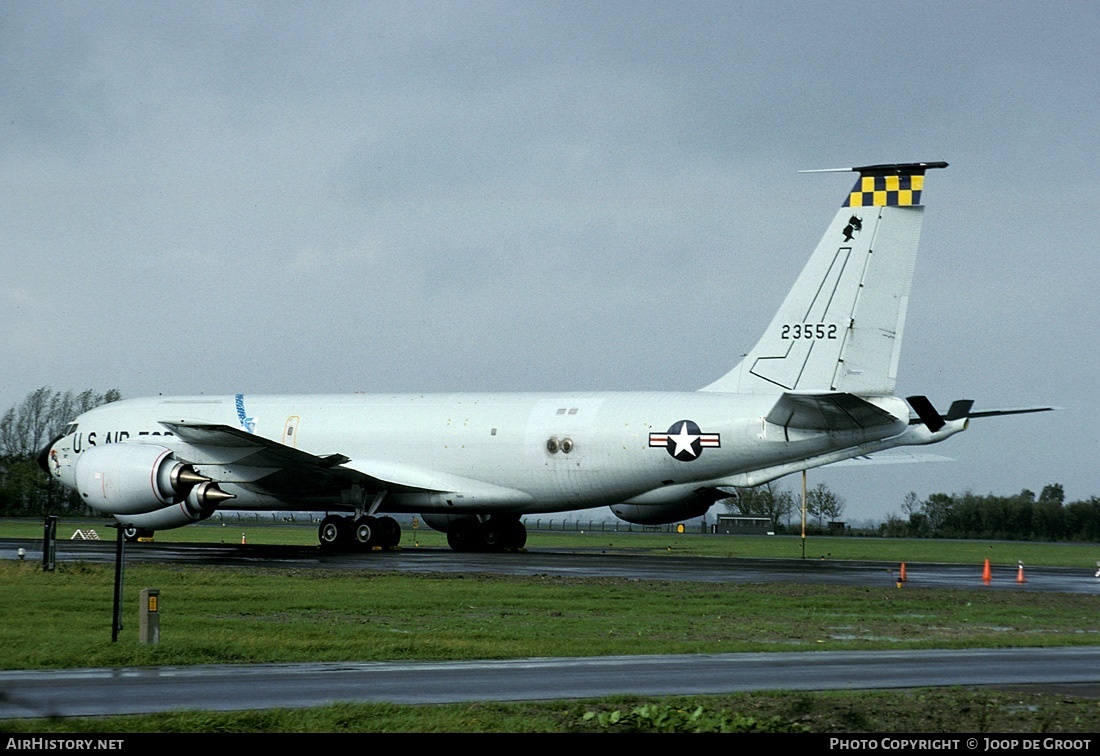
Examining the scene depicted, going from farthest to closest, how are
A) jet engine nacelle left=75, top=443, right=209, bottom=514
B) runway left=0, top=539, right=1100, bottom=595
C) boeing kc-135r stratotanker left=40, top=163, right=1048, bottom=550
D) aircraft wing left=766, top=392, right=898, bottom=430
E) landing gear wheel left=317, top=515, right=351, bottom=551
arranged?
landing gear wheel left=317, top=515, right=351, bottom=551
jet engine nacelle left=75, top=443, right=209, bottom=514
boeing kc-135r stratotanker left=40, top=163, right=1048, bottom=550
aircraft wing left=766, top=392, right=898, bottom=430
runway left=0, top=539, right=1100, bottom=595

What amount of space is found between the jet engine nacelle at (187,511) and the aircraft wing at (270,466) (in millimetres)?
1664

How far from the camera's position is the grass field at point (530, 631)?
1041cm

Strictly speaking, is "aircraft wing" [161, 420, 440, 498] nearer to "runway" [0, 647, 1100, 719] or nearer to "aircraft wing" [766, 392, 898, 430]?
"aircraft wing" [766, 392, 898, 430]

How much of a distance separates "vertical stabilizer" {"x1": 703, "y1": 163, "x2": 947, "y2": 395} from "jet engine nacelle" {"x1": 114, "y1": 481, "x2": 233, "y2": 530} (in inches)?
592

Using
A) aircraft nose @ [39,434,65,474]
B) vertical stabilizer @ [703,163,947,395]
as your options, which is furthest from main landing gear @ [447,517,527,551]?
aircraft nose @ [39,434,65,474]

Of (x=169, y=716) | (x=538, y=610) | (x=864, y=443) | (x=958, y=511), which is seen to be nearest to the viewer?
(x=169, y=716)

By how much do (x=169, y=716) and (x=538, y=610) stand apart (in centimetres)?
1162

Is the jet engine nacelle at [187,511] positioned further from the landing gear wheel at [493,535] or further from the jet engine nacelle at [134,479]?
the landing gear wheel at [493,535]

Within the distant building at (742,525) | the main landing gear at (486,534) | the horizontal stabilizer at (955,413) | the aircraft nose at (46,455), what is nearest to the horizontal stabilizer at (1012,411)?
the horizontal stabilizer at (955,413)

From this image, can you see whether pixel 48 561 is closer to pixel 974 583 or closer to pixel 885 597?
pixel 885 597

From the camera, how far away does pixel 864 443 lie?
109 ft

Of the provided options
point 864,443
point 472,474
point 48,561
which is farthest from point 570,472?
point 48,561

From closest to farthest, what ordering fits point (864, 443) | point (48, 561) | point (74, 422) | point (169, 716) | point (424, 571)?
point (169, 716) → point (48, 561) → point (424, 571) → point (864, 443) → point (74, 422)

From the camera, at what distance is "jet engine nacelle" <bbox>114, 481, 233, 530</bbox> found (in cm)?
3456
